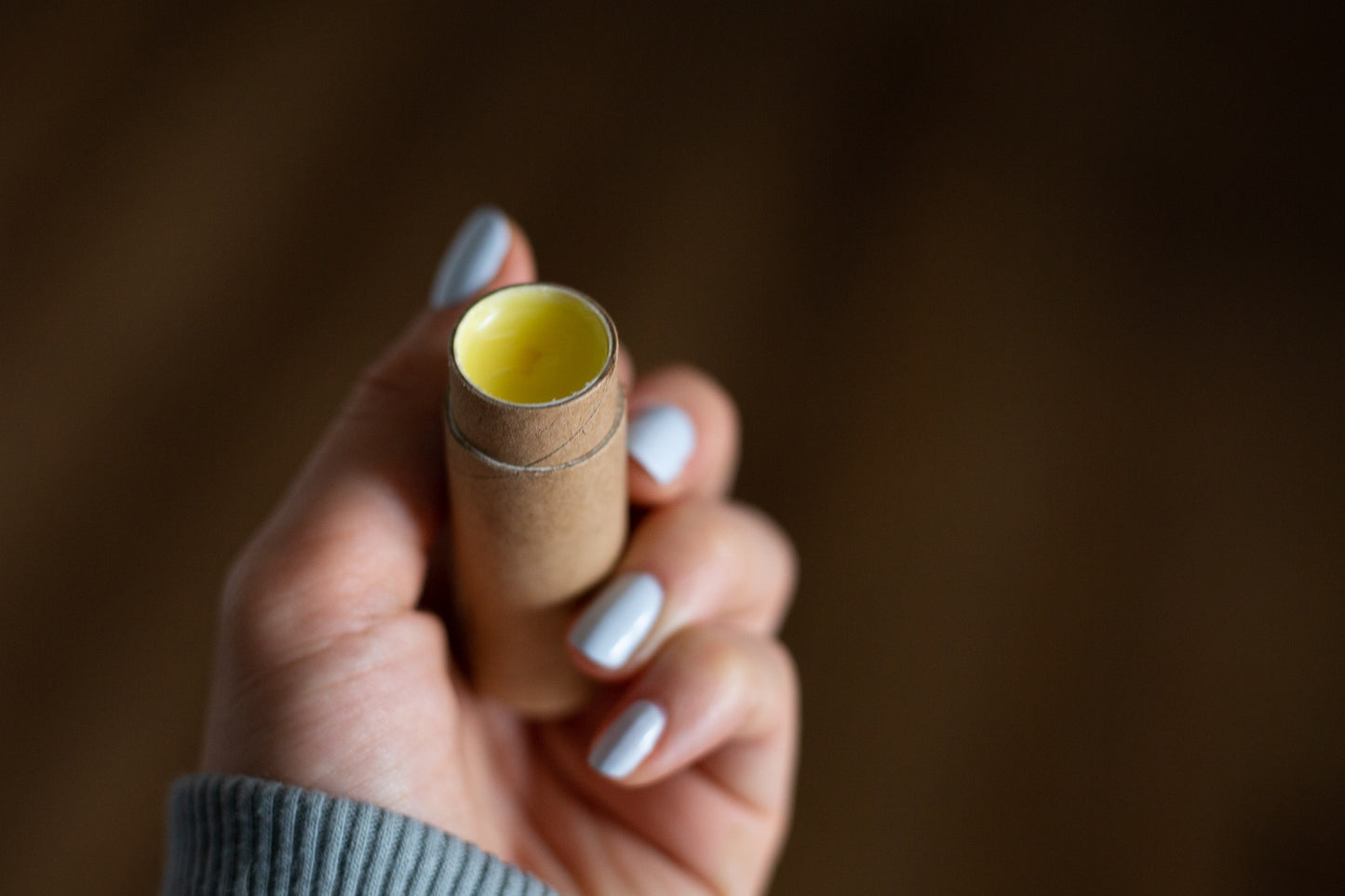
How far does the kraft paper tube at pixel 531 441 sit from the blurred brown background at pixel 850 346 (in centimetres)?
57

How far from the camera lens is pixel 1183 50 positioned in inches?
54.2

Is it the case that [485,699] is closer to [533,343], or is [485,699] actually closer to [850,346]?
[533,343]

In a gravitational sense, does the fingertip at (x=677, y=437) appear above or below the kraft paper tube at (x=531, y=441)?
below

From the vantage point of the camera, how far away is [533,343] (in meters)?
0.49

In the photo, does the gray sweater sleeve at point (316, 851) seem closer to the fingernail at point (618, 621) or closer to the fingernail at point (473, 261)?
the fingernail at point (618, 621)

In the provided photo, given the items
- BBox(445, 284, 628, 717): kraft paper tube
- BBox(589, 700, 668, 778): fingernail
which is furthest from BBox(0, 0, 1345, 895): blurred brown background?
BBox(445, 284, 628, 717): kraft paper tube

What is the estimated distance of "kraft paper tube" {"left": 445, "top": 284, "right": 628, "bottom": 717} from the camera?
0.46 m

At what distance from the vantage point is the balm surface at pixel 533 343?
475 millimetres

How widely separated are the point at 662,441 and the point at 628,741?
172 mm

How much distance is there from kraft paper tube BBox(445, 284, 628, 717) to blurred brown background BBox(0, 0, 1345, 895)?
57 centimetres

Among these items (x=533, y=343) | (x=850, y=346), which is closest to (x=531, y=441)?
(x=533, y=343)

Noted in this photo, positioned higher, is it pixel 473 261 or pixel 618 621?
pixel 473 261

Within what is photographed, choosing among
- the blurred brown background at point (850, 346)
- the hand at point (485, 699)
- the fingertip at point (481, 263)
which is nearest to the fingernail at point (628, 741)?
the hand at point (485, 699)

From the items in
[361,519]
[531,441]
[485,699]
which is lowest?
[485,699]
